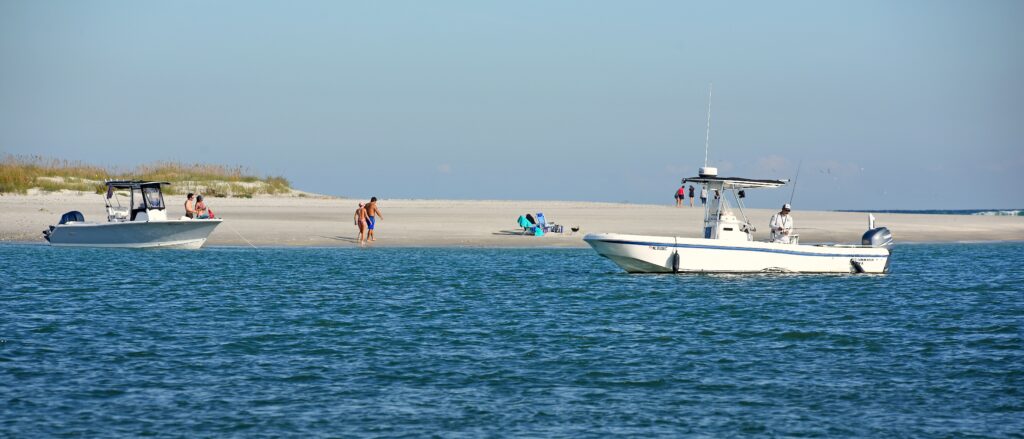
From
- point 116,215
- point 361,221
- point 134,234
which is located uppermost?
point 361,221

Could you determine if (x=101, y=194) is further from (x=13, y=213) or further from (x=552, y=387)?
(x=552, y=387)

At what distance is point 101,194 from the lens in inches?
2309

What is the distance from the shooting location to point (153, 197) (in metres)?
37.6

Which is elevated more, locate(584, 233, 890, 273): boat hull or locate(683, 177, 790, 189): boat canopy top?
locate(683, 177, 790, 189): boat canopy top

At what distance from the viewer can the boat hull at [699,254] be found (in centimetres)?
2842

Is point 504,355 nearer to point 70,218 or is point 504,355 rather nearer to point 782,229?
point 782,229

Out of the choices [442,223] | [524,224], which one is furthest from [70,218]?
[524,224]

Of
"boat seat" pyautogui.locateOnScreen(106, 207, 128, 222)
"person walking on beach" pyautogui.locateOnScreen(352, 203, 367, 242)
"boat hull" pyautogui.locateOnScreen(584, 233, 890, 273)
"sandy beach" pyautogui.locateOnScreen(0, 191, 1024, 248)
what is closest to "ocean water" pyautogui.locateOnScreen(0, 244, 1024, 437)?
"boat hull" pyautogui.locateOnScreen(584, 233, 890, 273)

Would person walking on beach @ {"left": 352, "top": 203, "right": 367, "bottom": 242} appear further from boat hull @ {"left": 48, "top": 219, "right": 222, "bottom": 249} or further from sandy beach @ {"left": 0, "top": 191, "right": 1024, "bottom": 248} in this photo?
boat hull @ {"left": 48, "top": 219, "right": 222, "bottom": 249}

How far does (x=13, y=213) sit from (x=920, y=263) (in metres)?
38.3

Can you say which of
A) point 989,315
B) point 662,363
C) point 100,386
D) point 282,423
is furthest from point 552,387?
point 989,315

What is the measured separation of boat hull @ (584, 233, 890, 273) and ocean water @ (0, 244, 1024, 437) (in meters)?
0.47

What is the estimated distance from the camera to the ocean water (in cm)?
1295

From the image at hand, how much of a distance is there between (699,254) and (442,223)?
2271cm
